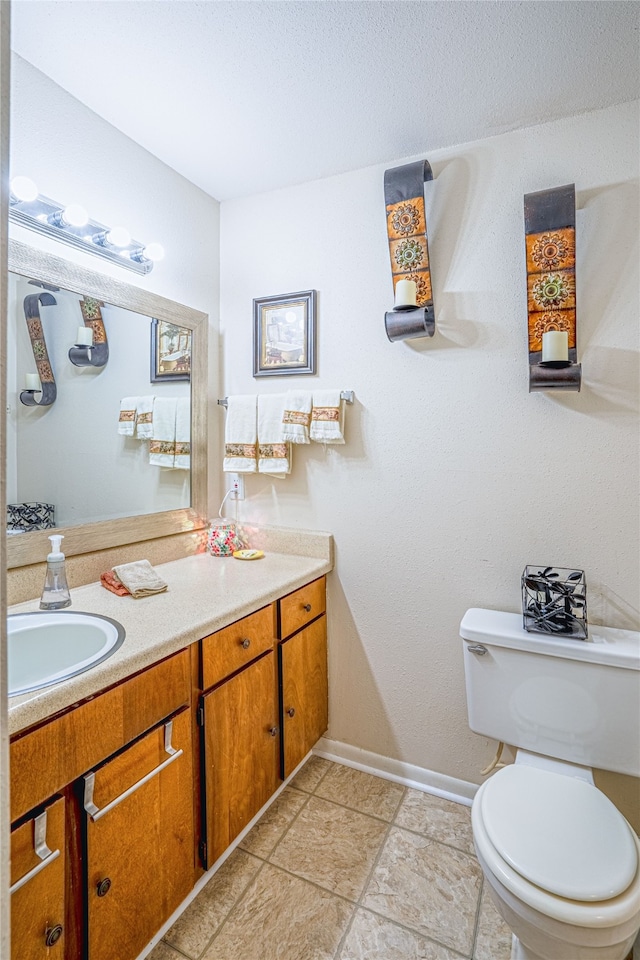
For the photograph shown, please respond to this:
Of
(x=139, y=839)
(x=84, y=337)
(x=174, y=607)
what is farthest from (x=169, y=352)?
(x=139, y=839)

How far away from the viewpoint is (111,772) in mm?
1050

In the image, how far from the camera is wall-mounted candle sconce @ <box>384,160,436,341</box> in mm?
1675

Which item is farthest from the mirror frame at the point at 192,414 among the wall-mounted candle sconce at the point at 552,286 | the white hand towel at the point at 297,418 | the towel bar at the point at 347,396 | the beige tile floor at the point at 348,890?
the wall-mounted candle sconce at the point at 552,286

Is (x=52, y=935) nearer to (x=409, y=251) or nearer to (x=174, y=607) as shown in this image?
(x=174, y=607)

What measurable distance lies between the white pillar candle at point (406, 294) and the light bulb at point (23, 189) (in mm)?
1150

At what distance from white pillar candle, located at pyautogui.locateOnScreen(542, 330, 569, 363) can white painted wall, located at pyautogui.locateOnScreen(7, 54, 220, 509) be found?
4.62 ft

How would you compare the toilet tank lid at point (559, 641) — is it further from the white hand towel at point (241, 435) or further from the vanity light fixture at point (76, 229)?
the vanity light fixture at point (76, 229)

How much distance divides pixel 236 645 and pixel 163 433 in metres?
0.93

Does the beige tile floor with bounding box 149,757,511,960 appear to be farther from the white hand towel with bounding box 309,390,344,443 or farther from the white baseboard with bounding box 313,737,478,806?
the white hand towel with bounding box 309,390,344,443

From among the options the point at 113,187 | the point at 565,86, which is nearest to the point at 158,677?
the point at 113,187

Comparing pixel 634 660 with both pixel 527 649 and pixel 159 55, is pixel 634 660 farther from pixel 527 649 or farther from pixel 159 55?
pixel 159 55

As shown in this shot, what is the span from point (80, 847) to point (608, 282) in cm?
208

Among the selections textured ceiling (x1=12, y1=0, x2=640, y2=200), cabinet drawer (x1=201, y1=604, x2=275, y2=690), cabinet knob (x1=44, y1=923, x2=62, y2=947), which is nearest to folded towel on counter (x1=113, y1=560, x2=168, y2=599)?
cabinet drawer (x1=201, y1=604, x2=275, y2=690)

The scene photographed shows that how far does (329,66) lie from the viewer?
140 cm
